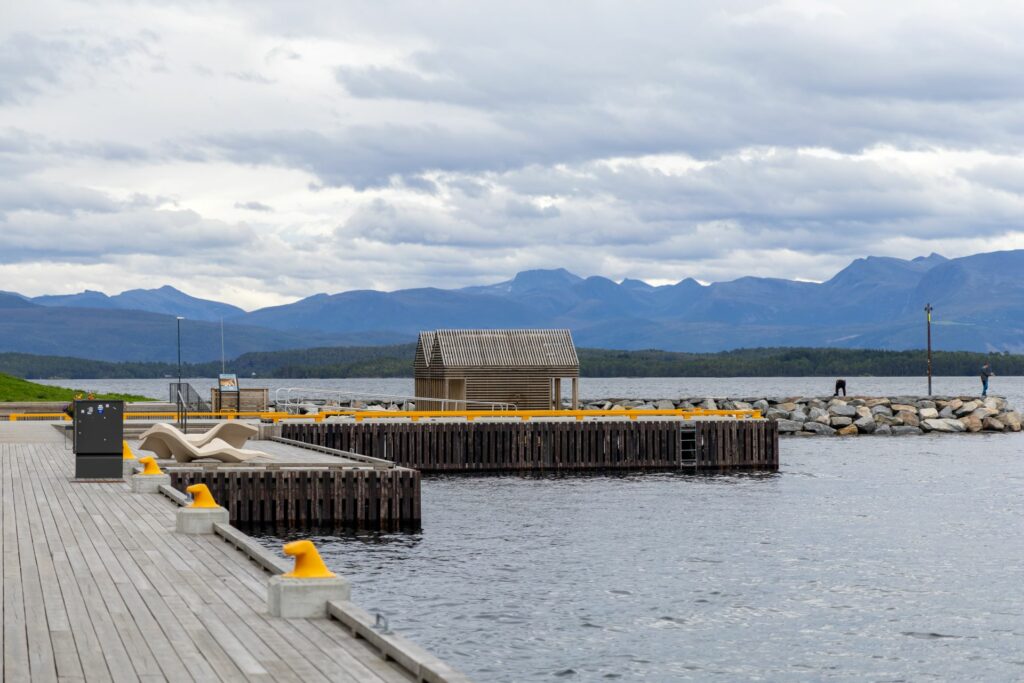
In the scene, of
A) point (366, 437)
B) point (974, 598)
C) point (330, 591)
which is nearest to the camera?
point (330, 591)

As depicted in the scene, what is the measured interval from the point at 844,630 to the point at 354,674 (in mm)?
12697

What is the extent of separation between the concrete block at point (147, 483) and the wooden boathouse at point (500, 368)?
3457 centimetres

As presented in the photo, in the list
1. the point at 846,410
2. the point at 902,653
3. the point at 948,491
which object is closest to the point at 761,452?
the point at 948,491

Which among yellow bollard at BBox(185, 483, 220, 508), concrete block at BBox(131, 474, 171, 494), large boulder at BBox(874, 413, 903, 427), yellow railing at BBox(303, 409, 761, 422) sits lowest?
large boulder at BBox(874, 413, 903, 427)

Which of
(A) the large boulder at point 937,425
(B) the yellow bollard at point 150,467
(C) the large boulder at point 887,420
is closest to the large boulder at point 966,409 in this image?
(A) the large boulder at point 937,425

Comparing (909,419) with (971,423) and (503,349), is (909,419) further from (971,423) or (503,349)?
(503,349)

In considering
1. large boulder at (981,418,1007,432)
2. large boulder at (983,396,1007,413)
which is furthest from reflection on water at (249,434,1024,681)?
large boulder at (983,396,1007,413)

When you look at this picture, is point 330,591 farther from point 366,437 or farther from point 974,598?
point 366,437

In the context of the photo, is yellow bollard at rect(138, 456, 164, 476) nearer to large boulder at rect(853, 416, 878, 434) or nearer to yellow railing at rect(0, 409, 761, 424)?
yellow railing at rect(0, 409, 761, 424)

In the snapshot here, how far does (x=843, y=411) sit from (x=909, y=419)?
4.24 m

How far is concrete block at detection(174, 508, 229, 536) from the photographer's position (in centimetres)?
2184

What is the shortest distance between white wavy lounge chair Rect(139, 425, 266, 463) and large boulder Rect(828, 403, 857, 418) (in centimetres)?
5555

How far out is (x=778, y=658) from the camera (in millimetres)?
20891

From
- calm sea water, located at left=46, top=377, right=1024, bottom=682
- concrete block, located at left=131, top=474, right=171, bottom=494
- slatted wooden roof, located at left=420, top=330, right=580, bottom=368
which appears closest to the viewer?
calm sea water, located at left=46, top=377, right=1024, bottom=682
